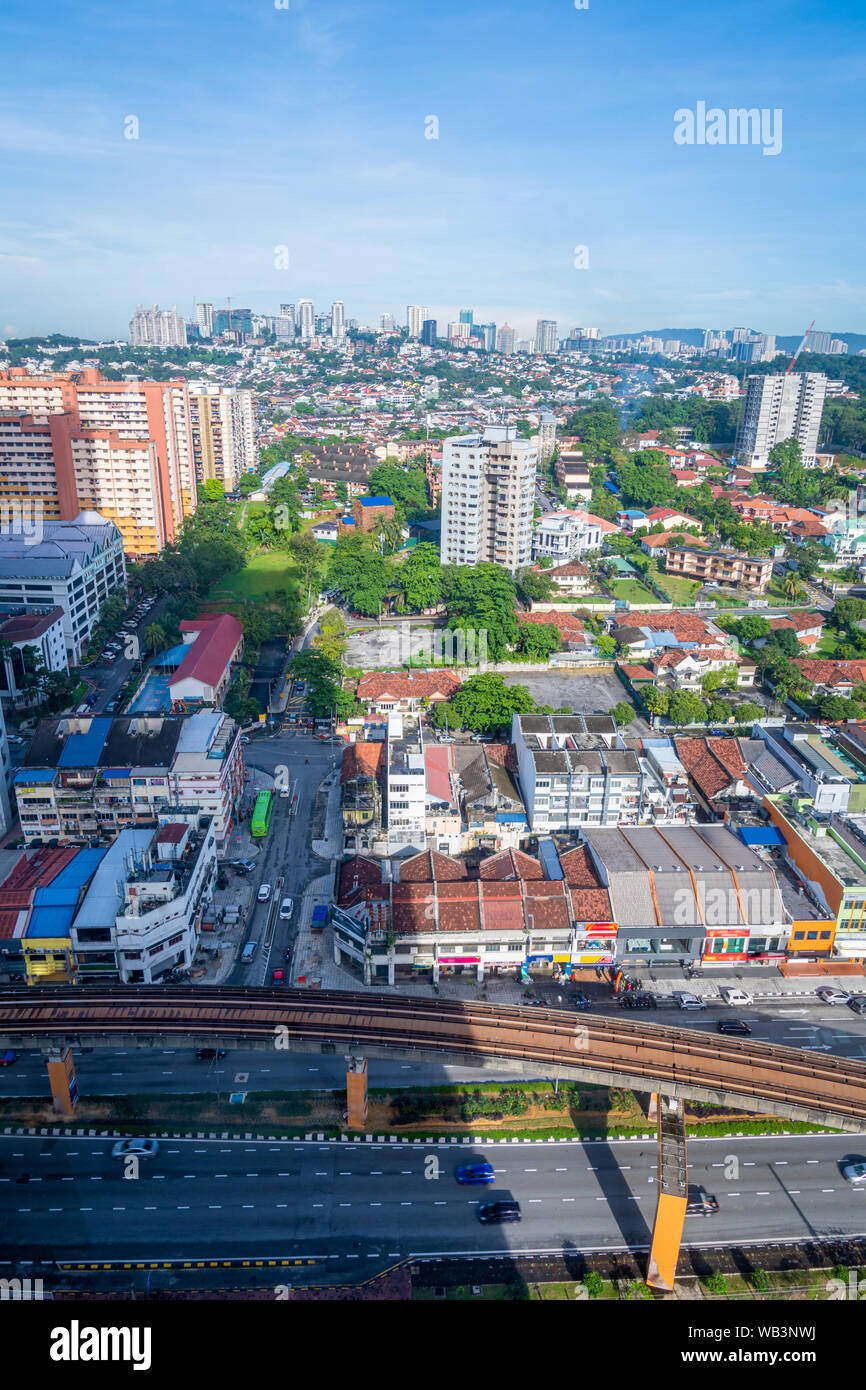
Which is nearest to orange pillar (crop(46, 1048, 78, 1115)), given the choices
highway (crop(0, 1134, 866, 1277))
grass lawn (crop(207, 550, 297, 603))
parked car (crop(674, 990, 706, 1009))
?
highway (crop(0, 1134, 866, 1277))

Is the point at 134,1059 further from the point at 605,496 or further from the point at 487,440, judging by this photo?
the point at 605,496

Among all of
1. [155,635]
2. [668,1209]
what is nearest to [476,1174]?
[668,1209]

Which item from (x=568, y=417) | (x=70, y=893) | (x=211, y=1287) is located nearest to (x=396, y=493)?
(x=568, y=417)

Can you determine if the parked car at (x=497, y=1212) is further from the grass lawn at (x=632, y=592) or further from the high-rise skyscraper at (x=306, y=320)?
the high-rise skyscraper at (x=306, y=320)

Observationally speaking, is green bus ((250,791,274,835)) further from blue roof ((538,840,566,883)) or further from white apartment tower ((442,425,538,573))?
white apartment tower ((442,425,538,573))

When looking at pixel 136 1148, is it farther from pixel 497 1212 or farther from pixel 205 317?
pixel 205 317

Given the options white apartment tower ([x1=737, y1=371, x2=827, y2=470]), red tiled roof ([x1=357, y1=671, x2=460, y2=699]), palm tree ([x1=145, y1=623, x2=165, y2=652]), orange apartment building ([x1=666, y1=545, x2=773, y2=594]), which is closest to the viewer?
red tiled roof ([x1=357, y1=671, x2=460, y2=699])
